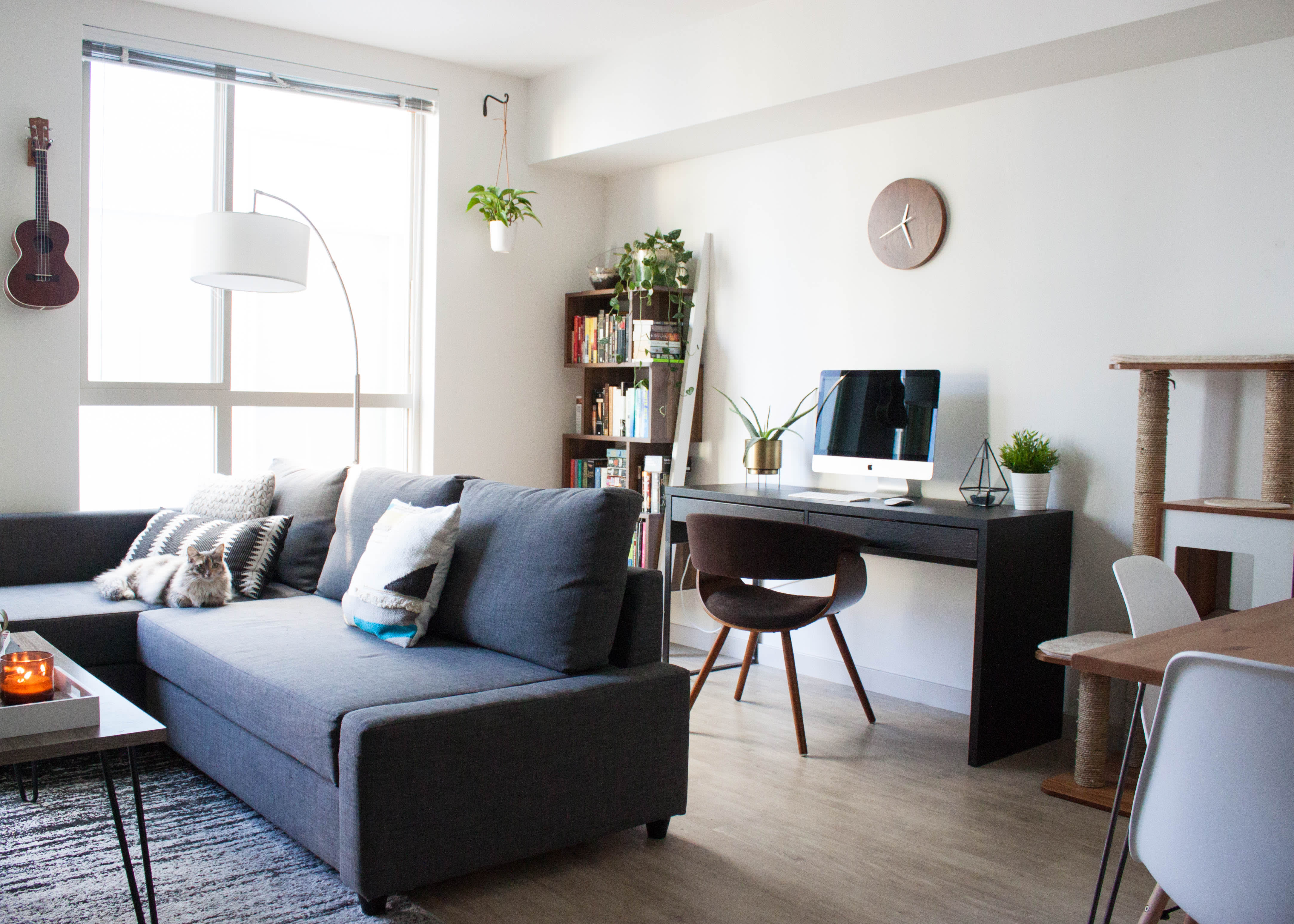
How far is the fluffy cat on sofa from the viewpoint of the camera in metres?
3.27

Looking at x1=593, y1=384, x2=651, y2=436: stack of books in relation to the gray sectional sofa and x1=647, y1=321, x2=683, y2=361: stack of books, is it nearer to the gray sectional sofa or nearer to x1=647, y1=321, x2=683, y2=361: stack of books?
x1=647, y1=321, x2=683, y2=361: stack of books

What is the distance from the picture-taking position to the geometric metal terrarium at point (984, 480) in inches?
143

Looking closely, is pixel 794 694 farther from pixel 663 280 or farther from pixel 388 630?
pixel 663 280

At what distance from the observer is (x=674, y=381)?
4.82 meters

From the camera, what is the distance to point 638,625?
2.63 meters

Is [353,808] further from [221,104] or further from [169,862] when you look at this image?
[221,104]

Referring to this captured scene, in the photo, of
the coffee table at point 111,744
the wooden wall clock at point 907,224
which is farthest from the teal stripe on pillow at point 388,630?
the wooden wall clock at point 907,224

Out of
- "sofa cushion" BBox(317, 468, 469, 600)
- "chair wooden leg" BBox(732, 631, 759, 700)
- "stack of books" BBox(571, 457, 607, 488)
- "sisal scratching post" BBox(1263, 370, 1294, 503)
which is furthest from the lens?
"stack of books" BBox(571, 457, 607, 488)

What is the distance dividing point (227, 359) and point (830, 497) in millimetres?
2606

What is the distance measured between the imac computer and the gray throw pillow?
1736mm

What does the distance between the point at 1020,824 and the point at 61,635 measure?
274cm

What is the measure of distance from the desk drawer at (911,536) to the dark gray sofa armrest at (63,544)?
2496mm

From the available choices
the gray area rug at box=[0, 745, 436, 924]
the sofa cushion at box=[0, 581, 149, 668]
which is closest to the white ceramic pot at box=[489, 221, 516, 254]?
the sofa cushion at box=[0, 581, 149, 668]

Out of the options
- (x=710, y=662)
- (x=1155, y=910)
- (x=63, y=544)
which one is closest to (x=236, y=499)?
(x=63, y=544)
